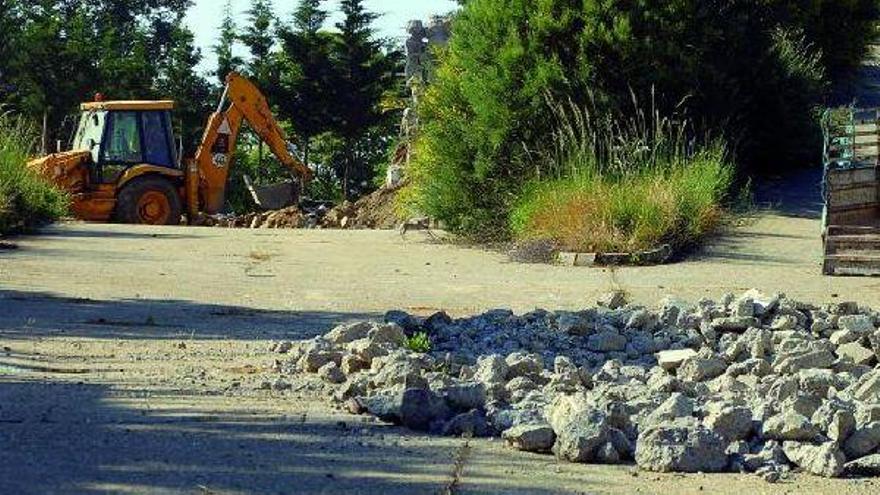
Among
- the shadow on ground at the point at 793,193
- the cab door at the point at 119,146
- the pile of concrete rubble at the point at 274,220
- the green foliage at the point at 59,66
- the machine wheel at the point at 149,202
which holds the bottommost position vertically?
the pile of concrete rubble at the point at 274,220

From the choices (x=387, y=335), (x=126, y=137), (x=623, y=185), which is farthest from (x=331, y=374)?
(x=126, y=137)

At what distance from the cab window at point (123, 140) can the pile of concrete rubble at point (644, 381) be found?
19.5m

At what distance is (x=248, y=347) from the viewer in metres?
10.9

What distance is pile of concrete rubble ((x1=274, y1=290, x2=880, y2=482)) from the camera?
7.41m

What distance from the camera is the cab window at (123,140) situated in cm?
3052

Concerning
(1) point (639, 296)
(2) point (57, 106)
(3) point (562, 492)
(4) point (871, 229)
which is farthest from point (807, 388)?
(2) point (57, 106)

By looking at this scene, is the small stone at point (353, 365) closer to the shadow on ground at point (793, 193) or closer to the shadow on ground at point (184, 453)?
the shadow on ground at point (184, 453)

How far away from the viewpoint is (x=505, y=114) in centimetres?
1961

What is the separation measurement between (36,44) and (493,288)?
121ft

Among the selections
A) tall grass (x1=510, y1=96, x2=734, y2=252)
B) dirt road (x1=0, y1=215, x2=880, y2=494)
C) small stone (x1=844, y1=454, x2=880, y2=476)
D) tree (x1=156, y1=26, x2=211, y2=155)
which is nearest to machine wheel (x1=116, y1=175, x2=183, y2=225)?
dirt road (x1=0, y1=215, x2=880, y2=494)

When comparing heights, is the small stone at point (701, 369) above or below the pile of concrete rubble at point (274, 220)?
above

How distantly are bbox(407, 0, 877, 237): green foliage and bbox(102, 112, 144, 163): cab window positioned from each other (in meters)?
10.5

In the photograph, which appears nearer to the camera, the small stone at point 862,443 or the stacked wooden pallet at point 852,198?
the small stone at point 862,443

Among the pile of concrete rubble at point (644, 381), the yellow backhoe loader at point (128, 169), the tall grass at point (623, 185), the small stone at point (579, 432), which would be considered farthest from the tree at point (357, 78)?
the small stone at point (579, 432)
